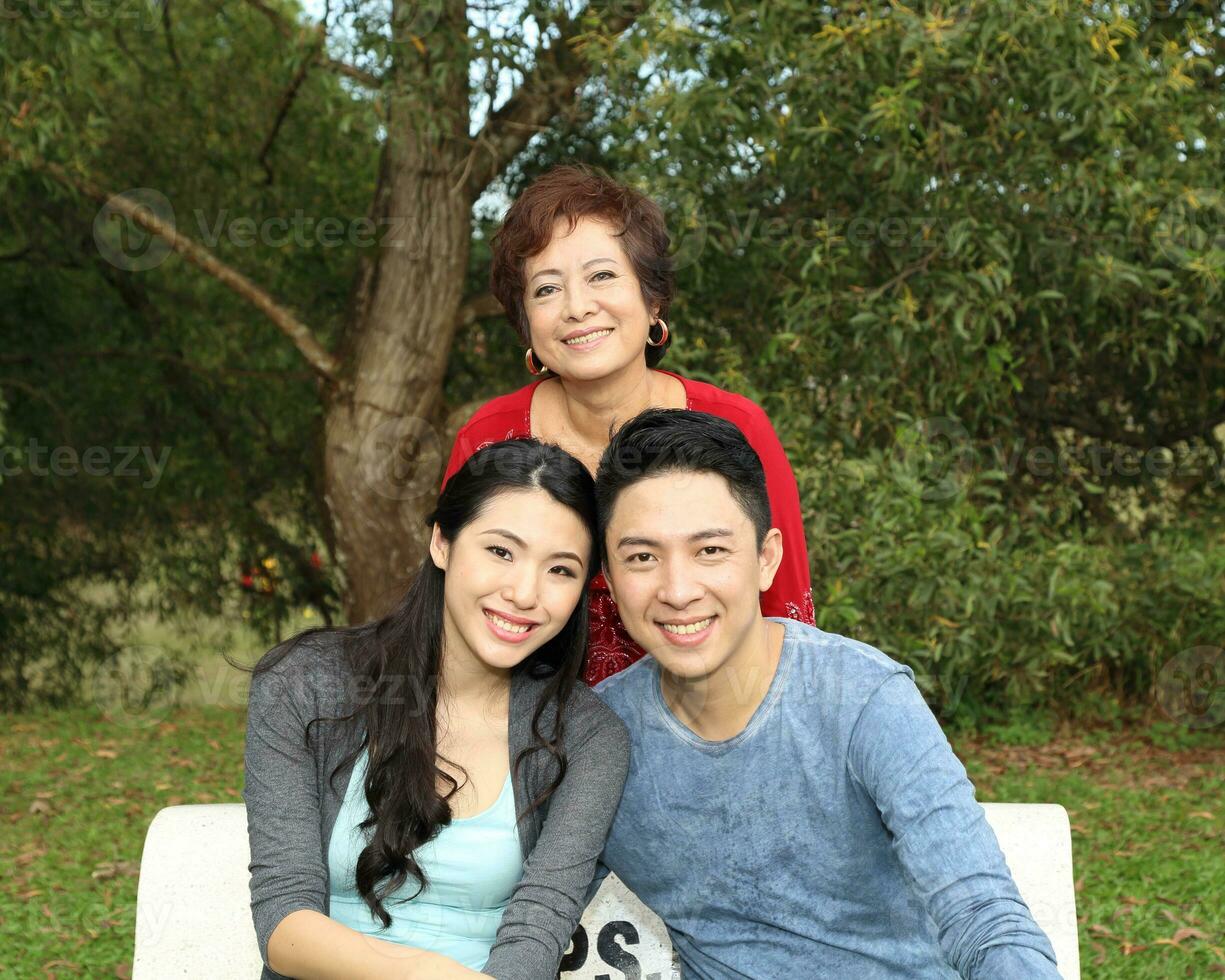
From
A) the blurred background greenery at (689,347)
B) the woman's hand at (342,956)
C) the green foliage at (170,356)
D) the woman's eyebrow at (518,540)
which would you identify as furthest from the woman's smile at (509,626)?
the green foliage at (170,356)

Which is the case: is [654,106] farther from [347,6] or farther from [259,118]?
[259,118]

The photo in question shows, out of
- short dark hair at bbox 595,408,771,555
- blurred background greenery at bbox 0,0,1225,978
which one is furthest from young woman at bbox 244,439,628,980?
blurred background greenery at bbox 0,0,1225,978

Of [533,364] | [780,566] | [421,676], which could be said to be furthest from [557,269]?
[421,676]

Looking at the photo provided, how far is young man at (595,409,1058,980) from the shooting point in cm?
233

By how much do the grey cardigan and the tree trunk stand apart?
14.3 ft

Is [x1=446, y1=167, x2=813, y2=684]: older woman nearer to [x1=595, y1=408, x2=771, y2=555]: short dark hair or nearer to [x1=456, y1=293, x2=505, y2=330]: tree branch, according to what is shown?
[x1=595, y1=408, x2=771, y2=555]: short dark hair

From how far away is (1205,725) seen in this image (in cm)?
668

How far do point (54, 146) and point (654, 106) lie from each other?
3324 millimetres

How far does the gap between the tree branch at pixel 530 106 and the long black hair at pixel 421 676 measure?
4115 millimetres

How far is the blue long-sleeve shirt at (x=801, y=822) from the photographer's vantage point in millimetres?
2271

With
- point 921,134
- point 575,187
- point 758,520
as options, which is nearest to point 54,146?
point 921,134

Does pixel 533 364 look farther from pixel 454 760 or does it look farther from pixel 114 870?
pixel 114 870

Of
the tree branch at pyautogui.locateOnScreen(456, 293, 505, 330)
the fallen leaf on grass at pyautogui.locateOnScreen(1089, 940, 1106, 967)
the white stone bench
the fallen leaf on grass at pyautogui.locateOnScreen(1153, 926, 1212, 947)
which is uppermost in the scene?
the tree branch at pyautogui.locateOnScreen(456, 293, 505, 330)

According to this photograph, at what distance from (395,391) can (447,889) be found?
4.78 m
